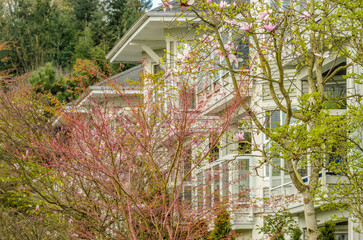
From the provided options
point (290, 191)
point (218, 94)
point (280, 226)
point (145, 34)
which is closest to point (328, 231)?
point (280, 226)

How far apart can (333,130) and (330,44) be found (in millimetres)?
1625

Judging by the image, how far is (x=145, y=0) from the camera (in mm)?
53344

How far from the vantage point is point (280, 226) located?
14359 millimetres

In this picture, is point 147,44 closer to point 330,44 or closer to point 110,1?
point 330,44

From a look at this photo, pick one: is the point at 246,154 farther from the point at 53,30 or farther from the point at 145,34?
the point at 53,30

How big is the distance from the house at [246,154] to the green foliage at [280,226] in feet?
0.73

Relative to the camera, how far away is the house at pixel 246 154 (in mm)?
12180

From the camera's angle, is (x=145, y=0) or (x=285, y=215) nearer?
(x=285, y=215)

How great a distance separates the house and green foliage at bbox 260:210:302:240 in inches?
8.8

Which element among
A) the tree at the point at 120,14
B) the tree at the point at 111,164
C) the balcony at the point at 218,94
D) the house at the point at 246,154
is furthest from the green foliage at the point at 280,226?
the tree at the point at 120,14

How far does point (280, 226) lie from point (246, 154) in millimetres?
4340

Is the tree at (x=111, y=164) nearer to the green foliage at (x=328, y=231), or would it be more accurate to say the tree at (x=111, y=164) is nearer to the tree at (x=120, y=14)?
the green foliage at (x=328, y=231)

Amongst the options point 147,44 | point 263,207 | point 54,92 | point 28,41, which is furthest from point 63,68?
point 263,207

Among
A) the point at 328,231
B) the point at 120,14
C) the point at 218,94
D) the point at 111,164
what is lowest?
the point at 328,231
